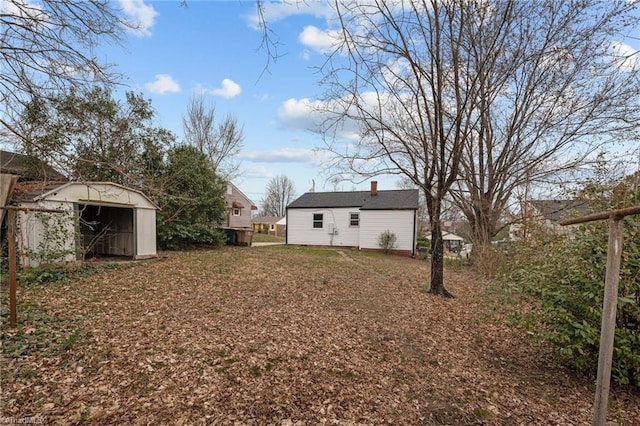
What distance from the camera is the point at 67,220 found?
25.9ft

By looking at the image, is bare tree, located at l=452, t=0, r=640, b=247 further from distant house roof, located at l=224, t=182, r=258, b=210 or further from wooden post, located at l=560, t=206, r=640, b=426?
distant house roof, located at l=224, t=182, r=258, b=210

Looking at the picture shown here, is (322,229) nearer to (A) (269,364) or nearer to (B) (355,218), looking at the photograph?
(B) (355,218)

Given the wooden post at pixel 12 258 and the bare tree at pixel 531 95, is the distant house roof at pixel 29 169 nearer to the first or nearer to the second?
the wooden post at pixel 12 258

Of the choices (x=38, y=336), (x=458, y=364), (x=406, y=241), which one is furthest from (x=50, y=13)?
(x=406, y=241)

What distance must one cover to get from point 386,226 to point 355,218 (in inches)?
79.9

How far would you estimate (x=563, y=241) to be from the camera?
3.94 meters

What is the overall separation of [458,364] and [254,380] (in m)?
2.59

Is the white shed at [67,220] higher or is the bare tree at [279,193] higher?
the bare tree at [279,193]

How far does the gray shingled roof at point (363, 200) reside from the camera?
57.1 feet

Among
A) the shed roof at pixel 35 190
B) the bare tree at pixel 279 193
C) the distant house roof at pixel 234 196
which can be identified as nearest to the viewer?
the shed roof at pixel 35 190

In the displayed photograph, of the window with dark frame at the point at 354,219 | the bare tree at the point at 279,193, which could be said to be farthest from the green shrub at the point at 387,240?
the bare tree at the point at 279,193

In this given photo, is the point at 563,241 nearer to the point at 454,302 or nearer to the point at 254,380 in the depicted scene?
the point at 454,302

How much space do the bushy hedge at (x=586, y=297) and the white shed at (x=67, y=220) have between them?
25.0 feet

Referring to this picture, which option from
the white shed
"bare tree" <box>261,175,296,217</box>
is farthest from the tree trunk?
"bare tree" <box>261,175,296,217</box>
